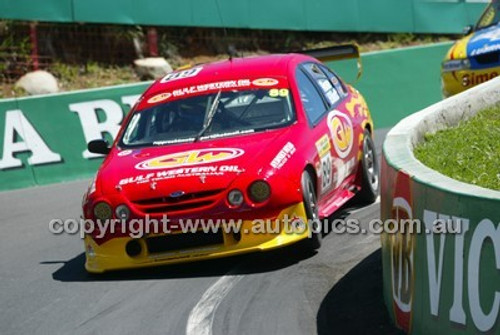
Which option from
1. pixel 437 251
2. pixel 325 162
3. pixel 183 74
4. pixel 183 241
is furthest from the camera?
pixel 183 74

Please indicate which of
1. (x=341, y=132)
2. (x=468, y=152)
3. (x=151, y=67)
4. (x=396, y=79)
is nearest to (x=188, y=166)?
(x=341, y=132)

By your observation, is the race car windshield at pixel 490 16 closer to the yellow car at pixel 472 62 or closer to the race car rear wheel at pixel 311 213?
the yellow car at pixel 472 62

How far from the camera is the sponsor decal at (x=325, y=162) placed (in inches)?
355

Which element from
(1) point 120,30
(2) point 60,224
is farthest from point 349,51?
(1) point 120,30

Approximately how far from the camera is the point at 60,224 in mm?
11406

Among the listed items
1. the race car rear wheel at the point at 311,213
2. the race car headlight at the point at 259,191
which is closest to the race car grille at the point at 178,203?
the race car headlight at the point at 259,191

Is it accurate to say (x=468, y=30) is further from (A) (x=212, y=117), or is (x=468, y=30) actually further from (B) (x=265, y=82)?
(A) (x=212, y=117)

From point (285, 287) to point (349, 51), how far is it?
4.40m

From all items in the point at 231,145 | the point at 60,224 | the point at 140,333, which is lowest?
the point at 60,224

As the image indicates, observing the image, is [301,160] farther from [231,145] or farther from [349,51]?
[349,51]

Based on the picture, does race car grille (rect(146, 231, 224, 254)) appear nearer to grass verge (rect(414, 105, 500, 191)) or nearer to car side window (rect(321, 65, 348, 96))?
grass verge (rect(414, 105, 500, 191))

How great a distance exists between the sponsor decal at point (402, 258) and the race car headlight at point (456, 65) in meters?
7.83

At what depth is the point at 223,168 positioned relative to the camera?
825 cm

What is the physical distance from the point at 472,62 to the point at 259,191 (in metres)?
6.59
